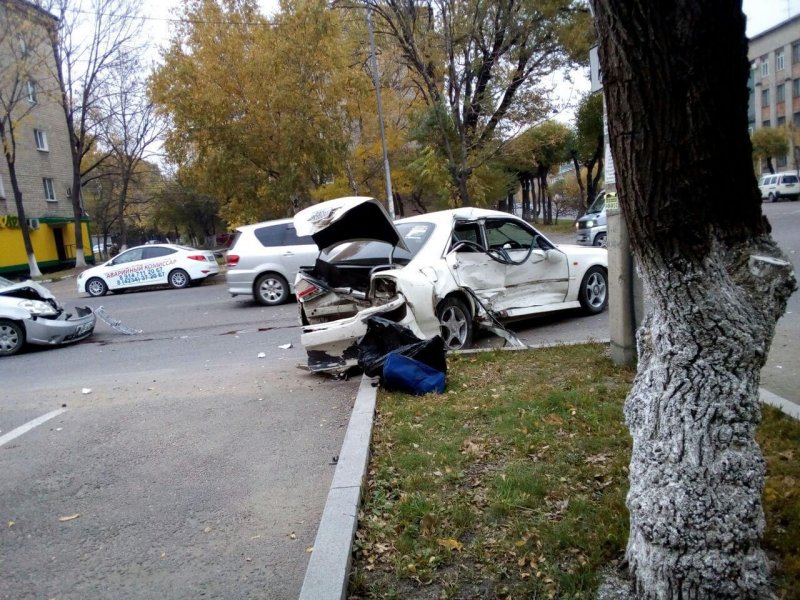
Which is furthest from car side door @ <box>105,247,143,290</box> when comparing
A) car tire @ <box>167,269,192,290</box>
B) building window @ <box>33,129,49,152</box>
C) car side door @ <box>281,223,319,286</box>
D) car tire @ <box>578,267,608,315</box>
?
building window @ <box>33,129,49,152</box>

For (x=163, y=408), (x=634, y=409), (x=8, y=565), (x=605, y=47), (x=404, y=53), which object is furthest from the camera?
(x=404, y=53)

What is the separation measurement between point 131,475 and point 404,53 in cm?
1738

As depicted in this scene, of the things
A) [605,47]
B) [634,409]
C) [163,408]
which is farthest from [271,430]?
[605,47]

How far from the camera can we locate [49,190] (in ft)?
114

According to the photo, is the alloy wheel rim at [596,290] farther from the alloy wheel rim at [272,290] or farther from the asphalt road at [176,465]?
the alloy wheel rim at [272,290]

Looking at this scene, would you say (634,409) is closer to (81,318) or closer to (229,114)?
(81,318)

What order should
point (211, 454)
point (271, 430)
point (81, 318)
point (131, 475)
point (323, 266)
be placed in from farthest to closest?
point (81, 318) → point (323, 266) → point (271, 430) → point (211, 454) → point (131, 475)

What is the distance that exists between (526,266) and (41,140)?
3416 cm

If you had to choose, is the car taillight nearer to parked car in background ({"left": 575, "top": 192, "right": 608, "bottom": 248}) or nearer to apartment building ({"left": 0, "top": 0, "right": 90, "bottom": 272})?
parked car in background ({"left": 575, "top": 192, "right": 608, "bottom": 248})

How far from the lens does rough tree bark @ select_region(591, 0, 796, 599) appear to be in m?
2.20

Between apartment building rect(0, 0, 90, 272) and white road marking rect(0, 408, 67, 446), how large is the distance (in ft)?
78.0

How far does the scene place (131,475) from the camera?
4.81 m

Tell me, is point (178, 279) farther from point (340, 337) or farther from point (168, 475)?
point (168, 475)

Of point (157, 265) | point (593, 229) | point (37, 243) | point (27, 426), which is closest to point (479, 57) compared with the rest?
point (593, 229)
